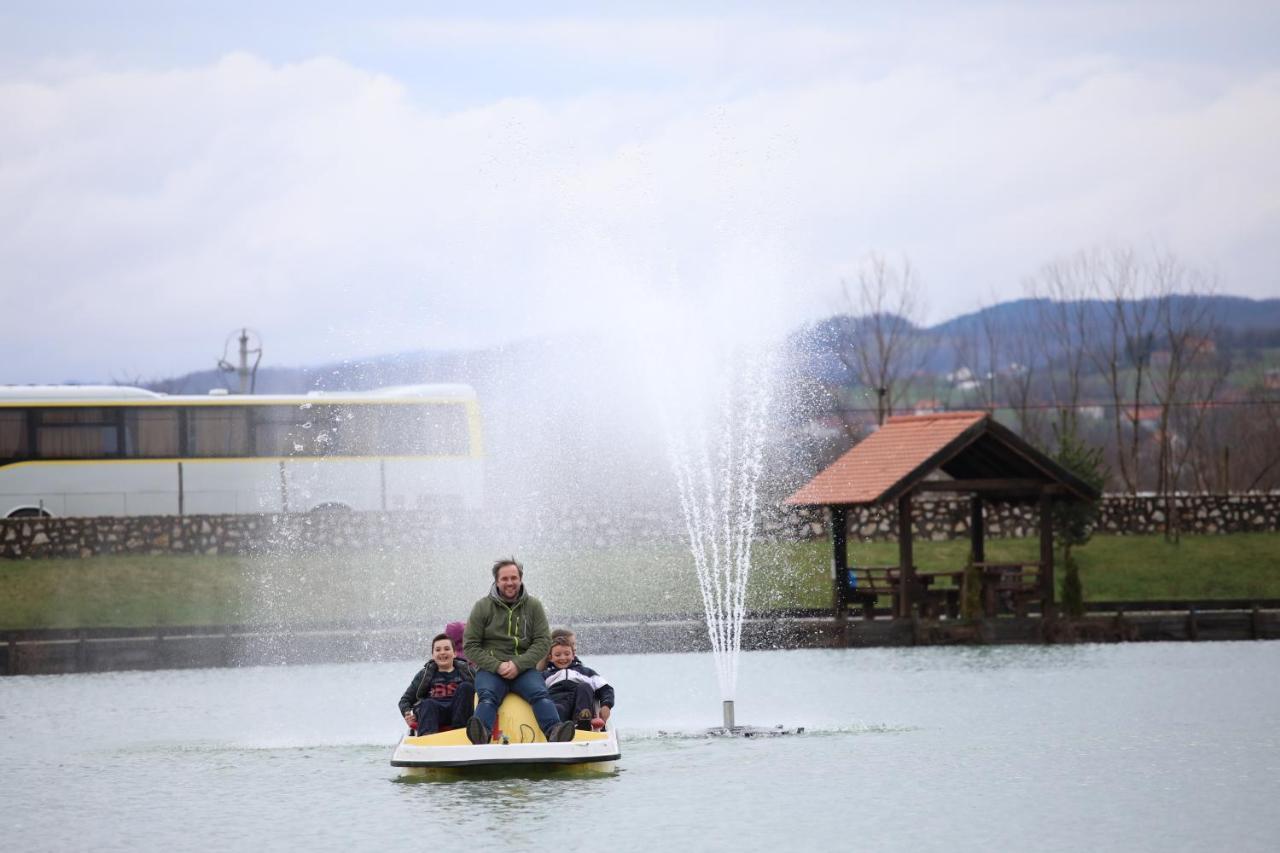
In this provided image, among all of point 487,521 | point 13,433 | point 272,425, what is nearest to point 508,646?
point 487,521

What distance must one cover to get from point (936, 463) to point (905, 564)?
234cm

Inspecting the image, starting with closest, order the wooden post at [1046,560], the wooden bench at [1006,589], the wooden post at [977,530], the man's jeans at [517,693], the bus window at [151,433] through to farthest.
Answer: the man's jeans at [517,693] → the wooden post at [1046,560] → the wooden bench at [1006,589] → the wooden post at [977,530] → the bus window at [151,433]

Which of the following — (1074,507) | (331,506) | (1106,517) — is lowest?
(1106,517)

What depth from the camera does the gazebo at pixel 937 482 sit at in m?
40.8

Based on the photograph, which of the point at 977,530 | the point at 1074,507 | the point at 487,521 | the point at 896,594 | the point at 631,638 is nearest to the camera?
the point at 631,638

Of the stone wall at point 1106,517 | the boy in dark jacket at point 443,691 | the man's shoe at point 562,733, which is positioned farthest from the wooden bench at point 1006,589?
the man's shoe at point 562,733

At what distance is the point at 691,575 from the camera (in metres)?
53.0

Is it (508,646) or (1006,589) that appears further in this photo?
(1006,589)

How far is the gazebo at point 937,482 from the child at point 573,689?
65.3 ft

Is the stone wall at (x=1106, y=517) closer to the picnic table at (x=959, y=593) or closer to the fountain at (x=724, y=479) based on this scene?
the fountain at (x=724, y=479)

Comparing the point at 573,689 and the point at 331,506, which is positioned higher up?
the point at 331,506

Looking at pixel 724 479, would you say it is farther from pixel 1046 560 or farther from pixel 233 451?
pixel 1046 560

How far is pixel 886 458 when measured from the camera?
139 feet

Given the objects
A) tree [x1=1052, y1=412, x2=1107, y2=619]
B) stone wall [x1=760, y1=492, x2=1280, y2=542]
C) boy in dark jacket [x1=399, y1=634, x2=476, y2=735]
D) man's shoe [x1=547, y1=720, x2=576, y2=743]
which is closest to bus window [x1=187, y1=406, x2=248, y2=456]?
stone wall [x1=760, y1=492, x2=1280, y2=542]
